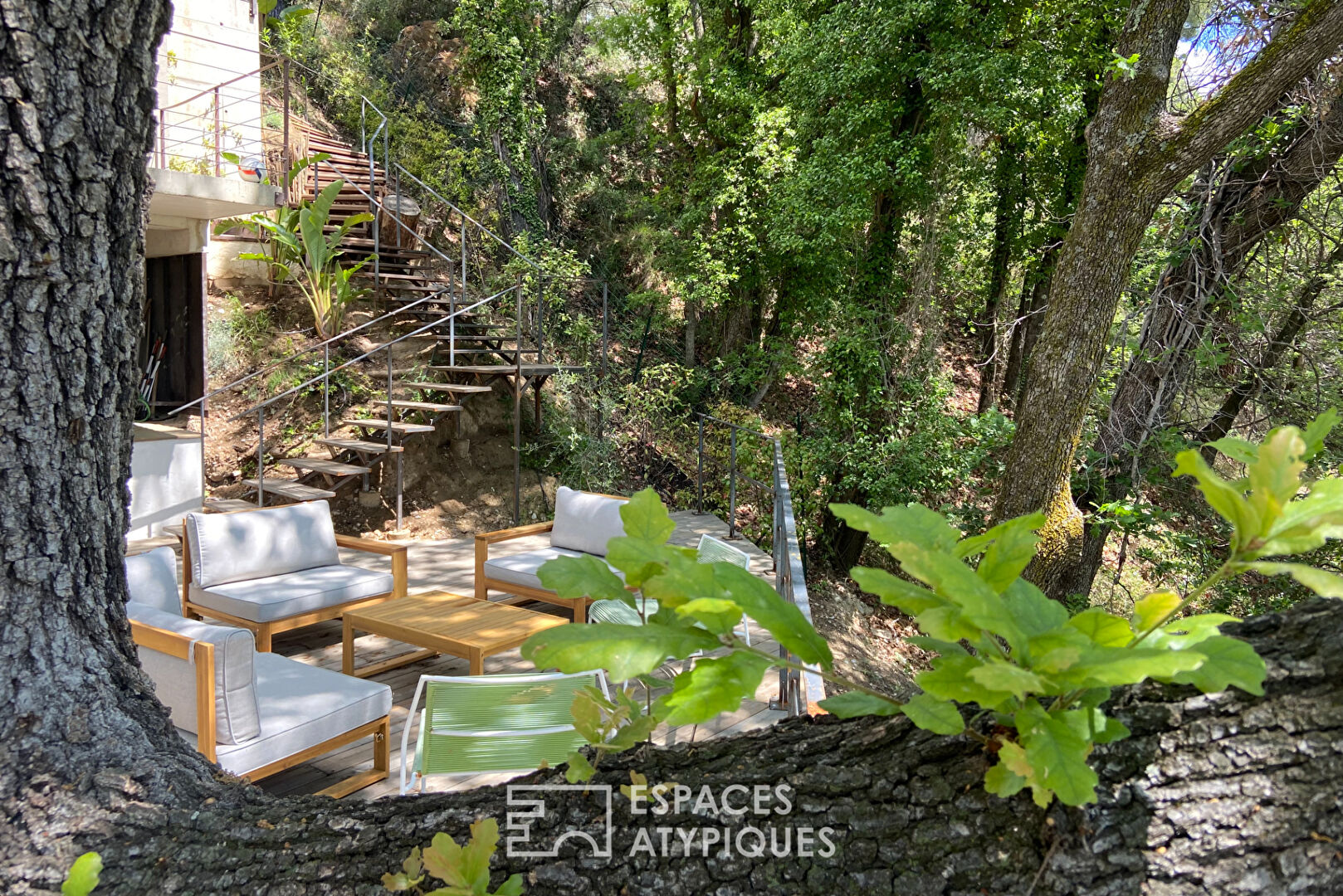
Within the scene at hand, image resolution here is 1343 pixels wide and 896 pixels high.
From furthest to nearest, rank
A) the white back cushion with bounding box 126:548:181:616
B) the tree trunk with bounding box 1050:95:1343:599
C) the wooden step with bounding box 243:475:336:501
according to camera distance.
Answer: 1. the wooden step with bounding box 243:475:336:501
2. the tree trunk with bounding box 1050:95:1343:599
3. the white back cushion with bounding box 126:548:181:616

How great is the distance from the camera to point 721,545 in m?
4.41

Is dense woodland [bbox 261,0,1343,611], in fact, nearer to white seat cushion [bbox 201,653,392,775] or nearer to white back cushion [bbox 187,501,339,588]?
white back cushion [bbox 187,501,339,588]

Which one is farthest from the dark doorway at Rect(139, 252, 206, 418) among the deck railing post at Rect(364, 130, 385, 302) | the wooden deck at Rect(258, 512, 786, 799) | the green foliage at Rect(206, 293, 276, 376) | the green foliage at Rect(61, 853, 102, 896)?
the green foliage at Rect(61, 853, 102, 896)

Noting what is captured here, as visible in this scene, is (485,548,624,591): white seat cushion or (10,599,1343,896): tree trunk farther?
(485,548,624,591): white seat cushion

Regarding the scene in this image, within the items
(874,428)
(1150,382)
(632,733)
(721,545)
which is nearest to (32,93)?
(632,733)

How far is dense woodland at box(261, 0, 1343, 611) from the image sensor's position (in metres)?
5.93

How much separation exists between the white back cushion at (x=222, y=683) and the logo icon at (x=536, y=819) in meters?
2.38

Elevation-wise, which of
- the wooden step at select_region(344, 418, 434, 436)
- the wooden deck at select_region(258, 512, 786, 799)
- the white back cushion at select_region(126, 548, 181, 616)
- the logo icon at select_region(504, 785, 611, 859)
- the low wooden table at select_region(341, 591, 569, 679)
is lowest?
the wooden deck at select_region(258, 512, 786, 799)

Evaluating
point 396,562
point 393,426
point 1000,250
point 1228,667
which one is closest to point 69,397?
point 1228,667

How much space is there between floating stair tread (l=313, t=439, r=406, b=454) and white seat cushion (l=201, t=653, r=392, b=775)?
362 cm

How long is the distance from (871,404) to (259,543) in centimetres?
600

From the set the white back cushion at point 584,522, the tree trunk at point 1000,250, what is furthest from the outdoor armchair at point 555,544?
the tree trunk at point 1000,250

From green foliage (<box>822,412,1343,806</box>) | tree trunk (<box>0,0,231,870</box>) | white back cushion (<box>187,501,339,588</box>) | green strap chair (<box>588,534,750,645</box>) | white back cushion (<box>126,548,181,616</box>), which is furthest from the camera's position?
white back cushion (<box>187,501,339,588</box>)

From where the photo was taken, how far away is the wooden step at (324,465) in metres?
6.91
